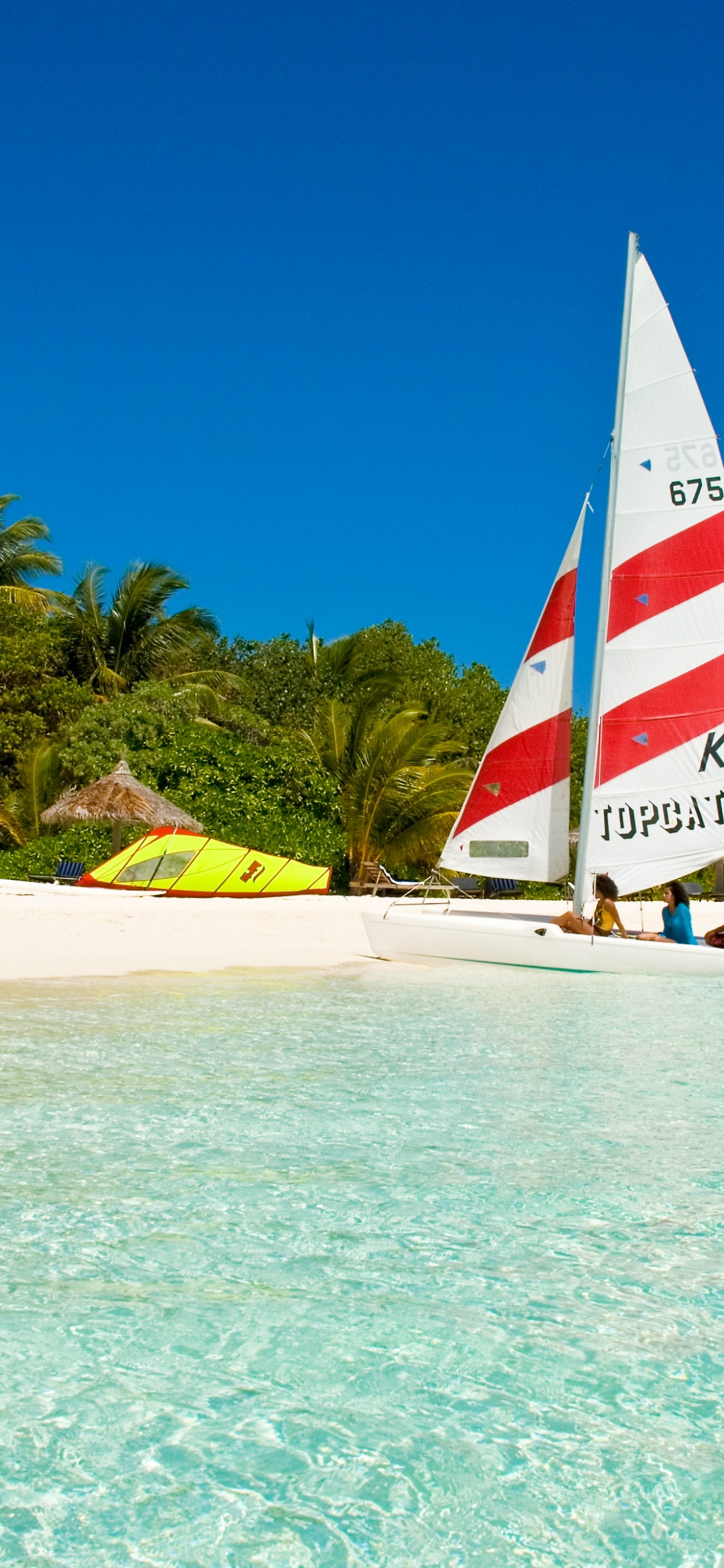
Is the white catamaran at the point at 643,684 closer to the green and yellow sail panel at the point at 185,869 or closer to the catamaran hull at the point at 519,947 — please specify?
the catamaran hull at the point at 519,947

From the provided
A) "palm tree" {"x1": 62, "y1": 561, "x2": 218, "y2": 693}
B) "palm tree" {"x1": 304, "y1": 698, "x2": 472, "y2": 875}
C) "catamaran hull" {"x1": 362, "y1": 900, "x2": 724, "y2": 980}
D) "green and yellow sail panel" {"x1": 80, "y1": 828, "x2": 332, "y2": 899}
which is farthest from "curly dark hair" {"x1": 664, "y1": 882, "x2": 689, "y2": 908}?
"palm tree" {"x1": 62, "y1": 561, "x2": 218, "y2": 693}

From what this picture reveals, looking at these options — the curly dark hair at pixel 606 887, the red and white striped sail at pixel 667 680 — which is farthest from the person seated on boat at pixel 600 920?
the red and white striped sail at pixel 667 680

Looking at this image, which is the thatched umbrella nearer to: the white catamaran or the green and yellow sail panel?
the green and yellow sail panel

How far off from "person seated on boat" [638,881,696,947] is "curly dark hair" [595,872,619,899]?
65 cm

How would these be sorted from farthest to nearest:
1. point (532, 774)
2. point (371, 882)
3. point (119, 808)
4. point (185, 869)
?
1. point (371, 882)
2. point (119, 808)
3. point (185, 869)
4. point (532, 774)

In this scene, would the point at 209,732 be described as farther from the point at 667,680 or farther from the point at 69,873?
the point at 667,680

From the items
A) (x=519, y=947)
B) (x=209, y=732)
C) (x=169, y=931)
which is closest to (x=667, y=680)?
(x=519, y=947)

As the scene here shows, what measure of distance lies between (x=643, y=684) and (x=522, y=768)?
1645 millimetres

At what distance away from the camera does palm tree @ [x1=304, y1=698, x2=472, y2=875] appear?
23938mm

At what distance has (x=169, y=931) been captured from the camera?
1480 centimetres

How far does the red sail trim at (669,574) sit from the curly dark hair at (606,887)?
258 centimetres

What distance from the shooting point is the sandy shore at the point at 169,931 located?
1223cm

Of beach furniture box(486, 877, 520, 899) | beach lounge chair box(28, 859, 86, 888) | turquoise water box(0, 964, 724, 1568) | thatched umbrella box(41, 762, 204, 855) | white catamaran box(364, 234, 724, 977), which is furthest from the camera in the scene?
beach furniture box(486, 877, 520, 899)

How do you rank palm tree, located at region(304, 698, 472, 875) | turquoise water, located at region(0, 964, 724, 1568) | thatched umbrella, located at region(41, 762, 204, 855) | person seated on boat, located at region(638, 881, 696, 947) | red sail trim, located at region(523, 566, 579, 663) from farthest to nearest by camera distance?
palm tree, located at region(304, 698, 472, 875)
thatched umbrella, located at region(41, 762, 204, 855)
red sail trim, located at region(523, 566, 579, 663)
person seated on boat, located at region(638, 881, 696, 947)
turquoise water, located at region(0, 964, 724, 1568)
